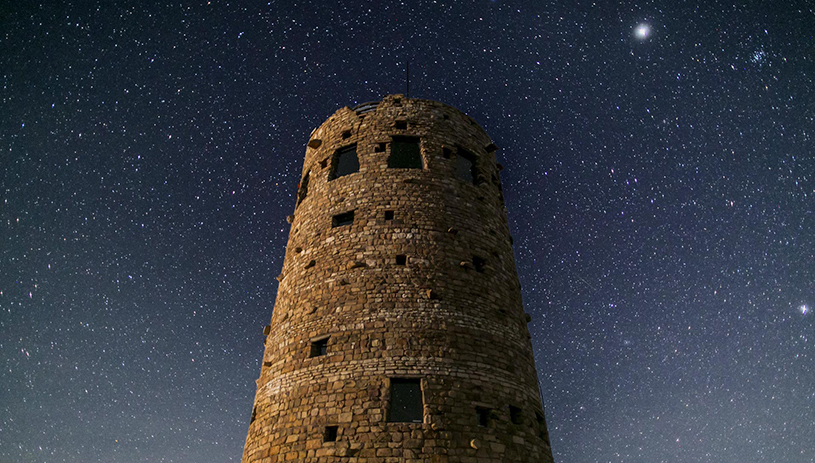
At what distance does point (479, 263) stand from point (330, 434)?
650 cm

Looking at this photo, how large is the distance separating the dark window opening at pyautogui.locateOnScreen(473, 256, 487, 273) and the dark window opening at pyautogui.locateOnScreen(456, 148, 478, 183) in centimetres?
345

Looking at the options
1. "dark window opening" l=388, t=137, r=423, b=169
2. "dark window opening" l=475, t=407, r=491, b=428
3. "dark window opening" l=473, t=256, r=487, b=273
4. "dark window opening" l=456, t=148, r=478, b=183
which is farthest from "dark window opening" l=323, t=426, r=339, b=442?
"dark window opening" l=456, t=148, r=478, b=183

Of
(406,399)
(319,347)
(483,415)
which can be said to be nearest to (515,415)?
(483,415)

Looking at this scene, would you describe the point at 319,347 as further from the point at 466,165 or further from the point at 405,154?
the point at 466,165

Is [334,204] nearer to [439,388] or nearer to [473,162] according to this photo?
[473,162]

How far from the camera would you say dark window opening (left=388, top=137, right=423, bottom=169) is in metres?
16.2

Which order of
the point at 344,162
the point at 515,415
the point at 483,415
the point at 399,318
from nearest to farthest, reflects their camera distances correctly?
the point at 483,415 < the point at 515,415 < the point at 399,318 < the point at 344,162

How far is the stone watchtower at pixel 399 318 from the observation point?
10.8m

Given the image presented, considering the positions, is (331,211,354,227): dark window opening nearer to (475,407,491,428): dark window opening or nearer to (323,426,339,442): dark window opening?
(323,426,339,442): dark window opening

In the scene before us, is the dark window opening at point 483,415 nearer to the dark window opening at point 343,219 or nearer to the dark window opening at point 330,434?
the dark window opening at point 330,434

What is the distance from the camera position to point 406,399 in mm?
11406

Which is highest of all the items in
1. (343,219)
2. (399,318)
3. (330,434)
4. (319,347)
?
(343,219)

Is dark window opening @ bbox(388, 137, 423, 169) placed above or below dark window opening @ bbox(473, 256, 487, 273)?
above

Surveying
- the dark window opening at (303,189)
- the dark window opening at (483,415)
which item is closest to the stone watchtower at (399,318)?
the dark window opening at (483,415)
